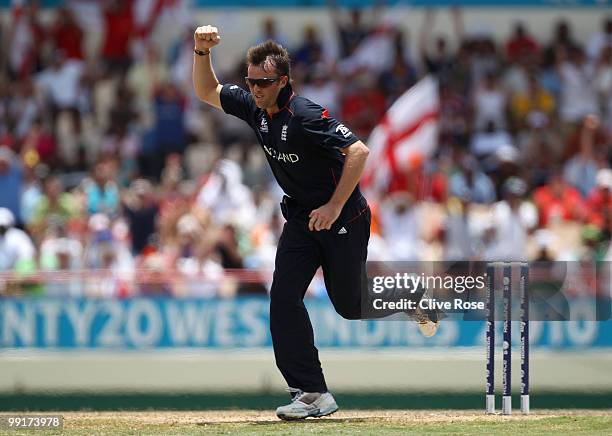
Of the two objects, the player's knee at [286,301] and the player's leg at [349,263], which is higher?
the player's leg at [349,263]

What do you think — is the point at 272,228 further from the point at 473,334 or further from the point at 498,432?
the point at 498,432

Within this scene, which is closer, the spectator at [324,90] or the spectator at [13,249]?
the spectator at [13,249]

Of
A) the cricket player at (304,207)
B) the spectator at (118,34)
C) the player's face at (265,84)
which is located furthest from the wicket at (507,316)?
the spectator at (118,34)

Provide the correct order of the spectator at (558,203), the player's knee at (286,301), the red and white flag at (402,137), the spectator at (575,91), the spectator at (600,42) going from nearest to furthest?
the player's knee at (286,301), the spectator at (558,203), the red and white flag at (402,137), the spectator at (575,91), the spectator at (600,42)

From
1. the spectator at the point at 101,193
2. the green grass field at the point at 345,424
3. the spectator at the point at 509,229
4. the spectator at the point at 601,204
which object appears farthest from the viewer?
the spectator at the point at 101,193

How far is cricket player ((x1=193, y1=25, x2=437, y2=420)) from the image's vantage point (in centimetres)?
779

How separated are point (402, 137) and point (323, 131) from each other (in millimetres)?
7564

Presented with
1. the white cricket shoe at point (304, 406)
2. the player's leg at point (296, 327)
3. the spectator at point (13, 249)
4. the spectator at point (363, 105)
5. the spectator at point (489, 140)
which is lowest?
the white cricket shoe at point (304, 406)

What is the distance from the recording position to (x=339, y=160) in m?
7.93

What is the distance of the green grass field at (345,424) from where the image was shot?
25.1ft

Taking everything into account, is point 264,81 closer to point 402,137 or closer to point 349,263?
point 349,263

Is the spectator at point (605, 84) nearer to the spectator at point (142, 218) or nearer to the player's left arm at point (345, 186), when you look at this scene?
the spectator at point (142, 218)

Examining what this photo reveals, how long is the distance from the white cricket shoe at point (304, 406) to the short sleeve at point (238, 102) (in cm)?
167

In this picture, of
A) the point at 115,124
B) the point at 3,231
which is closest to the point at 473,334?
the point at 3,231
